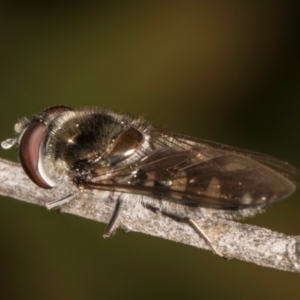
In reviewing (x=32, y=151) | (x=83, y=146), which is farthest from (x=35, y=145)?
(x=83, y=146)

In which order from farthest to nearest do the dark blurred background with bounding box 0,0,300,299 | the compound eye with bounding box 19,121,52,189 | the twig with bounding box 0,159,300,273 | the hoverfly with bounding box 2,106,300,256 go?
the dark blurred background with bounding box 0,0,300,299, the compound eye with bounding box 19,121,52,189, the hoverfly with bounding box 2,106,300,256, the twig with bounding box 0,159,300,273

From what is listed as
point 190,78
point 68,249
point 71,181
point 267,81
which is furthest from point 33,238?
point 267,81

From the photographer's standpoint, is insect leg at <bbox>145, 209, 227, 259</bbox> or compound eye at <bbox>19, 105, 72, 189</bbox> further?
compound eye at <bbox>19, 105, 72, 189</bbox>

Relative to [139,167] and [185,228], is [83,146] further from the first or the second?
[185,228]

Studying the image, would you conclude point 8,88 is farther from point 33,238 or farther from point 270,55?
point 270,55

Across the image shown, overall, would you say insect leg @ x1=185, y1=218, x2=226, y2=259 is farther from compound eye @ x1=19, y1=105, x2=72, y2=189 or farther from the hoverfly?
compound eye @ x1=19, y1=105, x2=72, y2=189

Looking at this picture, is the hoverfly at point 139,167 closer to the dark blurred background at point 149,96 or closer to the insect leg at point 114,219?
the insect leg at point 114,219

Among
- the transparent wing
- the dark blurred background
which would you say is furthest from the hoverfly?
the dark blurred background

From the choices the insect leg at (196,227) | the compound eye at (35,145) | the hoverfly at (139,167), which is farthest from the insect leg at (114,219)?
the compound eye at (35,145)
